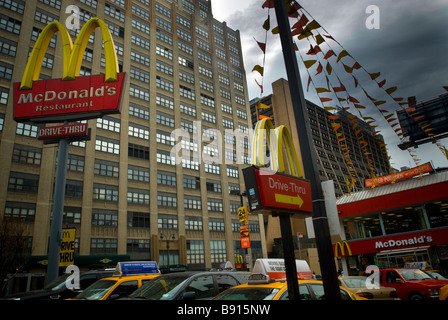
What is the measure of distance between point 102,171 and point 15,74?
53.3 ft

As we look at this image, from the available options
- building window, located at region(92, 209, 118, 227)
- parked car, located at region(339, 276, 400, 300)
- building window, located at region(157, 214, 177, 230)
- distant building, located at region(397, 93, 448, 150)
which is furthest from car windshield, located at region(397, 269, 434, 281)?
building window, located at region(157, 214, 177, 230)

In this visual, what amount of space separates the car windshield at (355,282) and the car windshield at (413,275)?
218cm

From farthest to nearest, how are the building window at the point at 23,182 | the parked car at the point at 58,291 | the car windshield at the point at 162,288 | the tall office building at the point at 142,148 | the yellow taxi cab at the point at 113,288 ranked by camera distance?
1. the tall office building at the point at 142,148
2. the building window at the point at 23,182
3. the parked car at the point at 58,291
4. the yellow taxi cab at the point at 113,288
5. the car windshield at the point at 162,288

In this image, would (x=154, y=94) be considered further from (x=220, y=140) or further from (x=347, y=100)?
(x=347, y=100)

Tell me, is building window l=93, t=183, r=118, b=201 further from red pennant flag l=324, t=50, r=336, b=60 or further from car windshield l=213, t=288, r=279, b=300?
red pennant flag l=324, t=50, r=336, b=60

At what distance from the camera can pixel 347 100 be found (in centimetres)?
670

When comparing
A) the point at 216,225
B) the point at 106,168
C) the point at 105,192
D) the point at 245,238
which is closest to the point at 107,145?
the point at 106,168

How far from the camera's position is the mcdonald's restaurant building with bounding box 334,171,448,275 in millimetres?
27016

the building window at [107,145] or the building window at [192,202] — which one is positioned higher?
the building window at [107,145]

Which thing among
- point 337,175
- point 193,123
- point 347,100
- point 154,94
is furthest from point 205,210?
point 337,175

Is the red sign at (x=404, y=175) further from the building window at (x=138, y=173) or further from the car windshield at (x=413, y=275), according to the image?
the building window at (x=138, y=173)

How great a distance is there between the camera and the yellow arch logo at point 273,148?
712cm

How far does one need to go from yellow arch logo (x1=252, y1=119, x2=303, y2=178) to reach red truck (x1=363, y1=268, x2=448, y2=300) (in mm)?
9270

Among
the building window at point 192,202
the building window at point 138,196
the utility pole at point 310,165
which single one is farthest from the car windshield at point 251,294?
the building window at point 192,202
